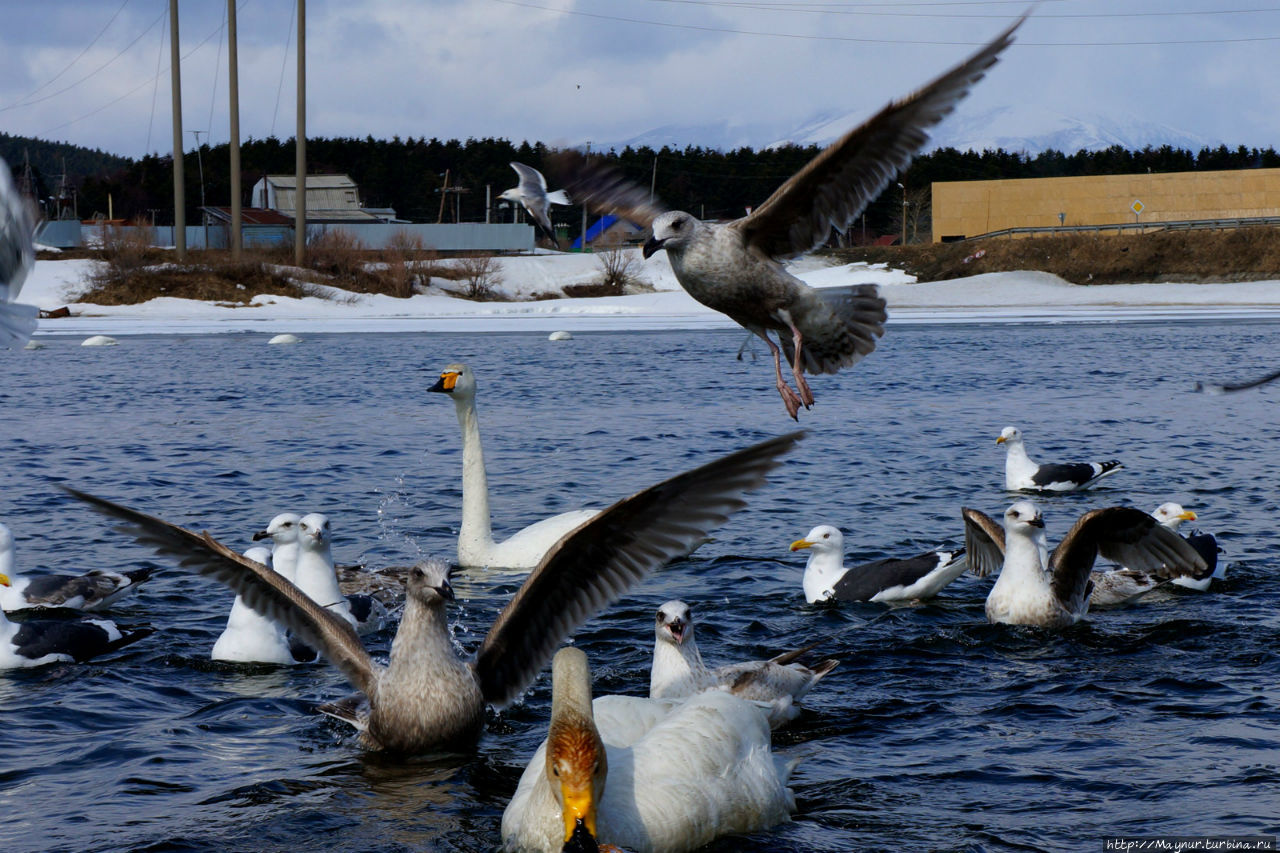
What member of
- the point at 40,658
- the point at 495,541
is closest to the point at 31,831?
the point at 40,658

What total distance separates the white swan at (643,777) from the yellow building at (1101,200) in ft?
196

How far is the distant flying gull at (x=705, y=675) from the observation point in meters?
6.25

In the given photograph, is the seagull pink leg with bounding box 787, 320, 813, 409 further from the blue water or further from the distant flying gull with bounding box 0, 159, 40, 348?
the distant flying gull with bounding box 0, 159, 40, 348

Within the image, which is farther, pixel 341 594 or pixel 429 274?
pixel 429 274

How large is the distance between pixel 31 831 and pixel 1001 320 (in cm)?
3169

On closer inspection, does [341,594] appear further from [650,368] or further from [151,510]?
[650,368]

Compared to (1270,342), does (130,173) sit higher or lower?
higher

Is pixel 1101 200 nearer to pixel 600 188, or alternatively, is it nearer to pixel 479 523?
pixel 479 523

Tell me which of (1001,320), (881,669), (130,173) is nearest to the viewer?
(881,669)

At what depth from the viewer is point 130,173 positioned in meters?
82.6

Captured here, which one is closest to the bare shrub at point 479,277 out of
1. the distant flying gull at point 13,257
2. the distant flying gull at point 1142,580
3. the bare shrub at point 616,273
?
the bare shrub at point 616,273

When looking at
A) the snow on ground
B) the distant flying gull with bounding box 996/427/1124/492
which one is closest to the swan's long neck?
the distant flying gull with bounding box 996/427/1124/492

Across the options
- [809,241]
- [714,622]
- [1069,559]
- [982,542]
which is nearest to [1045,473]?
[982,542]

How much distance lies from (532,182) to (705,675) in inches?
170
